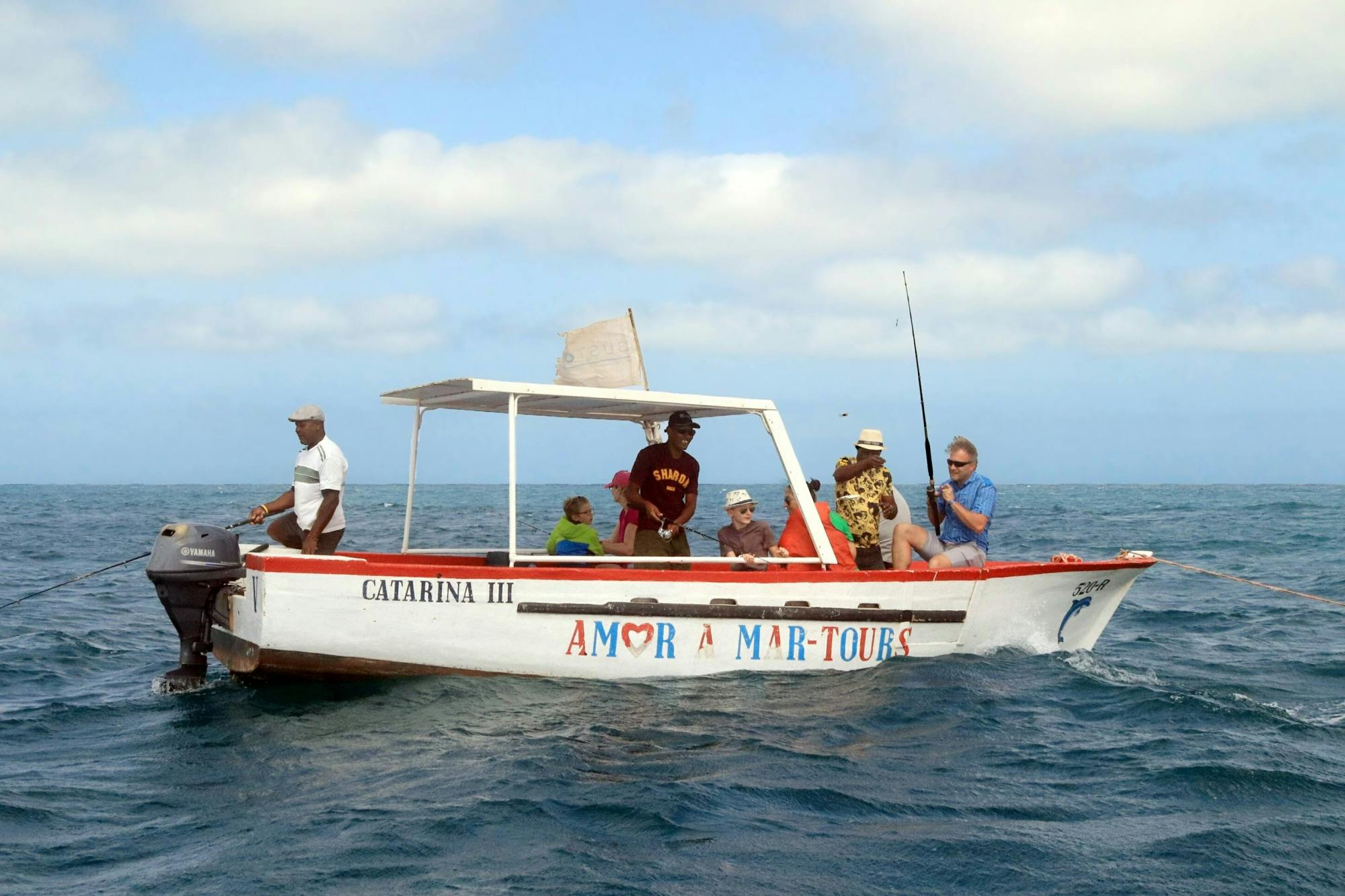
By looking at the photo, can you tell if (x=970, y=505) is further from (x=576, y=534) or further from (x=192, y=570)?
(x=192, y=570)

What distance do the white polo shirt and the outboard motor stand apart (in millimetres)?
602

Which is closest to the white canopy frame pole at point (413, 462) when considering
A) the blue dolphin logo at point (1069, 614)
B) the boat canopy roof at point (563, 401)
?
the boat canopy roof at point (563, 401)

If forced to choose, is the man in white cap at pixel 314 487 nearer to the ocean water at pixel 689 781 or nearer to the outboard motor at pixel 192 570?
Answer: the outboard motor at pixel 192 570

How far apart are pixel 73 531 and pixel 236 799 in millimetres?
31293

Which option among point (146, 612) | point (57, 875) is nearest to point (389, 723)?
point (57, 875)

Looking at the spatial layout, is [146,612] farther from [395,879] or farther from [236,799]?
[395,879]

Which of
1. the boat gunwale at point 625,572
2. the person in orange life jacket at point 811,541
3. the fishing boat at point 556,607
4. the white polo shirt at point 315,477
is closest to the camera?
the boat gunwale at point 625,572

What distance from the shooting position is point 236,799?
615 cm

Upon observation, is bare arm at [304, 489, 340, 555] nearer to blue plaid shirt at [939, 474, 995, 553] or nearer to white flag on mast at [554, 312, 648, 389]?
white flag on mast at [554, 312, 648, 389]

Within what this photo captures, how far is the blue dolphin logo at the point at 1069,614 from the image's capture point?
967 cm

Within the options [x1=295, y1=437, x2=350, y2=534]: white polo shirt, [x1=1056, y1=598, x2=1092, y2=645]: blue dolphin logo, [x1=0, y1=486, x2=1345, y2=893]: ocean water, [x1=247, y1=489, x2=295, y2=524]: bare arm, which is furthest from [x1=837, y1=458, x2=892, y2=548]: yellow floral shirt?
[x1=247, y1=489, x2=295, y2=524]: bare arm

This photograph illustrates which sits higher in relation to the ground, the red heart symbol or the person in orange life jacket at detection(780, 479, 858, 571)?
the person in orange life jacket at detection(780, 479, 858, 571)

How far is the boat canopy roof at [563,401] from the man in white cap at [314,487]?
69 centimetres

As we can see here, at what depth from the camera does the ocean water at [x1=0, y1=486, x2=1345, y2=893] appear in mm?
5215
